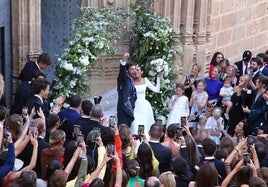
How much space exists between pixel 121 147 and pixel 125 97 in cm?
296

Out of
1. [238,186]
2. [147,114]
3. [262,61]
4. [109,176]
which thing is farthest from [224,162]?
[262,61]

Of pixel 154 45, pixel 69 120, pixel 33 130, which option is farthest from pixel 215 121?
pixel 33 130

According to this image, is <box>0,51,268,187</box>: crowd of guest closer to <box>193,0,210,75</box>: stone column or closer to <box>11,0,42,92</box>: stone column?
<box>11,0,42,92</box>: stone column

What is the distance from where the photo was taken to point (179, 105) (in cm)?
1177

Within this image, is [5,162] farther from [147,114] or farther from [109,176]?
[147,114]

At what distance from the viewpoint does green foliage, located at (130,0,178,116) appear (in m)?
12.4

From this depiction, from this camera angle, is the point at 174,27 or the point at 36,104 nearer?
the point at 36,104

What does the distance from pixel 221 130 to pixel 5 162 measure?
4.11 meters

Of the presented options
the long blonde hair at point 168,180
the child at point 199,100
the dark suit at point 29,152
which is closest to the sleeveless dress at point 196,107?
the child at point 199,100

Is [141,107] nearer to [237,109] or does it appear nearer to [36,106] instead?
[237,109]

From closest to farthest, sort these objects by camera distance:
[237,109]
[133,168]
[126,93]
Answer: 1. [133,168]
2. [126,93]
3. [237,109]

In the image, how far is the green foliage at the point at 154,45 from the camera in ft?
40.8

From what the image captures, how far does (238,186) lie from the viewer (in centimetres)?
745

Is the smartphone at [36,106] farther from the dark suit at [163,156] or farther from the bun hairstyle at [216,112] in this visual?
the bun hairstyle at [216,112]
